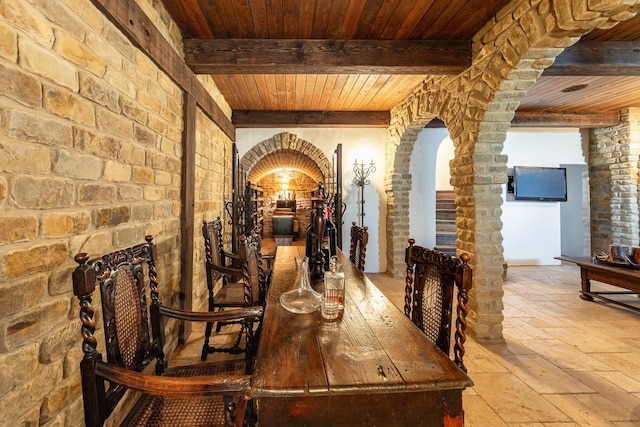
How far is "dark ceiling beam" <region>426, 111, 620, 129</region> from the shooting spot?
4.82m

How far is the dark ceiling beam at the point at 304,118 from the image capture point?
4.64m

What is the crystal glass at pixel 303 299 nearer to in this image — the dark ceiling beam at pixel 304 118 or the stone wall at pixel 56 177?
the stone wall at pixel 56 177

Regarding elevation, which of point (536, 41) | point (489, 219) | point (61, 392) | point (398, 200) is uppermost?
point (536, 41)

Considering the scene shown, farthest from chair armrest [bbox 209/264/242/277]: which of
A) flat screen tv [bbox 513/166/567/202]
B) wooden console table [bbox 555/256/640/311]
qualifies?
flat screen tv [bbox 513/166/567/202]

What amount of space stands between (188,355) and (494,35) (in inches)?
139

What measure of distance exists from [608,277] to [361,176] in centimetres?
337

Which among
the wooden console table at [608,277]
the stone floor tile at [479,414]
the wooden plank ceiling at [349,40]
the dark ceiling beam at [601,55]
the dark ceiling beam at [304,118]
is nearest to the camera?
the stone floor tile at [479,414]

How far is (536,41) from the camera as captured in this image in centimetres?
197

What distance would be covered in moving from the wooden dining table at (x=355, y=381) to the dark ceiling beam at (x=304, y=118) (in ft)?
13.1

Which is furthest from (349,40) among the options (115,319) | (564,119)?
(564,119)

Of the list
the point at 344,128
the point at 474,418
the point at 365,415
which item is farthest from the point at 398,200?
the point at 365,415

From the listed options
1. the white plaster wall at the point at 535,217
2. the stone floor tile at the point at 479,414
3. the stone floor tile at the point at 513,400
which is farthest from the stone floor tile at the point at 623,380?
the white plaster wall at the point at 535,217

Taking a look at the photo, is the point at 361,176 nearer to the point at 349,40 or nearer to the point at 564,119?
the point at 349,40

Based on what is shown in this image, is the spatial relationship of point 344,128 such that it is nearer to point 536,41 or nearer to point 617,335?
point 536,41
